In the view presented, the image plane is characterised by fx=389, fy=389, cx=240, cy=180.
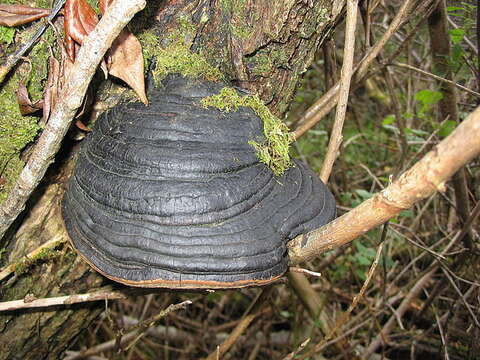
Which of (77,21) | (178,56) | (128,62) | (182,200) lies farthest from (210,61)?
(182,200)

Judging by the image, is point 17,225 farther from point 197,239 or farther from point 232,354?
point 232,354

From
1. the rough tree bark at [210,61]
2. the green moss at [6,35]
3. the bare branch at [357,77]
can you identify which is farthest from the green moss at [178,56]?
the bare branch at [357,77]

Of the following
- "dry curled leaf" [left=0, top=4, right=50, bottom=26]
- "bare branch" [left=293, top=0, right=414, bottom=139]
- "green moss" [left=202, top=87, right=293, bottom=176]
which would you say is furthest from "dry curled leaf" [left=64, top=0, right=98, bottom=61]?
"bare branch" [left=293, top=0, right=414, bottom=139]

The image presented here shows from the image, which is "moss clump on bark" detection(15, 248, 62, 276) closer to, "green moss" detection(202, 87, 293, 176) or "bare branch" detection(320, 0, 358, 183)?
"green moss" detection(202, 87, 293, 176)

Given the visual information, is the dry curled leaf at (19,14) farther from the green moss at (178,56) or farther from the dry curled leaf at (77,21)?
the green moss at (178,56)

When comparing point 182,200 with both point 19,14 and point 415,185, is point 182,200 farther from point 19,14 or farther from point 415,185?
point 19,14

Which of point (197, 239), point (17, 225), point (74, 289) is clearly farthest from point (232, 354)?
point (197, 239)
